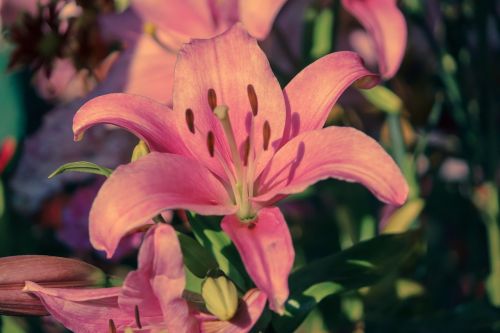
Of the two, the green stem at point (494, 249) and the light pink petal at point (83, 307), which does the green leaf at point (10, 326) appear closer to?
the light pink petal at point (83, 307)

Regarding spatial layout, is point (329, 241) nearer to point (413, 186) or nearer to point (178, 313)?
point (413, 186)

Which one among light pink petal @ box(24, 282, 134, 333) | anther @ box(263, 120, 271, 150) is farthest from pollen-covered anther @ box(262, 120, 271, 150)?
light pink petal @ box(24, 282, 134, 333)

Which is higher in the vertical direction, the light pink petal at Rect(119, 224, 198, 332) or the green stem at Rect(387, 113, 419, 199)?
the light pink petal at Rect(119, 224, 198, 332)

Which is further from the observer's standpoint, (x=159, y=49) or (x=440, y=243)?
(x=440, y=243)

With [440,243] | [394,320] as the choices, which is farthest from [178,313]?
[440,243]

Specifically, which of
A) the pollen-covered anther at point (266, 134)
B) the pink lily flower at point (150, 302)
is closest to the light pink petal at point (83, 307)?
the pink lily flower at point (150, 302)

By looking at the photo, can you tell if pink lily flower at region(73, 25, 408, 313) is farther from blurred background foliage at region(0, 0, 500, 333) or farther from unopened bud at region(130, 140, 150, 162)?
blurred background foliage at region(0, 0, 500, 333)

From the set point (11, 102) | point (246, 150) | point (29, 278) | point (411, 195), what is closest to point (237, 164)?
point (246, 150)
